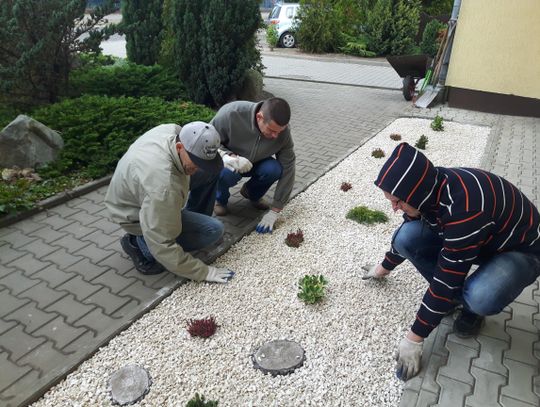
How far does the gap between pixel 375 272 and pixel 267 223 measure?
1.23 meters

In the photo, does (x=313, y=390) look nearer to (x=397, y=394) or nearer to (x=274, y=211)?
(x=397, y=394)

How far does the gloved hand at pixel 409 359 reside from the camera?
8.29ft

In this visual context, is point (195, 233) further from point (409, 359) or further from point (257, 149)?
point (409, 359)

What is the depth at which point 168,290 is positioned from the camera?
10.7 ft

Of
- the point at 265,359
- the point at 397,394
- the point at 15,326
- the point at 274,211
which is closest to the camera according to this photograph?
the point at 397,394

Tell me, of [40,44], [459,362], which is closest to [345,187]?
[459,362]

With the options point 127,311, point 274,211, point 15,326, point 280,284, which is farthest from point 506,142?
point 15,326

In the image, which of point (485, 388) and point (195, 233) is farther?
point (195, 233)

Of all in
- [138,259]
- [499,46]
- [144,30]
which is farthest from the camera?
[144,30]

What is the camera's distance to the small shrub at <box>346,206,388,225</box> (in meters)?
4.42

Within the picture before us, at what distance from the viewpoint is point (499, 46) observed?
8.09 m

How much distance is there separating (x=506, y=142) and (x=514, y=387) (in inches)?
210

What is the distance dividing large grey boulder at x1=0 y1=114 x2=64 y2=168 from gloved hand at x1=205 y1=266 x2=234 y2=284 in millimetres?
3005

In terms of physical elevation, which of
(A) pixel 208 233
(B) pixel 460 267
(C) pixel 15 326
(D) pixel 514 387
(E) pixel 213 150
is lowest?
(C) pixel 15 326
